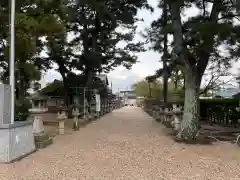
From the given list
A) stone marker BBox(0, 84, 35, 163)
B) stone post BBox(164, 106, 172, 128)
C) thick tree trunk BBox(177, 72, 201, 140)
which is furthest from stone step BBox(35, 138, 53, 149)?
stone post BBox(164, 106, 172, 128)

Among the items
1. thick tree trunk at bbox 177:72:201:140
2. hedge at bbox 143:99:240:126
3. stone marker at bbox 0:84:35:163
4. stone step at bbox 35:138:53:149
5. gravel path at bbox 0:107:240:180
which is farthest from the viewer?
hedge at bbox 143:99:240:126

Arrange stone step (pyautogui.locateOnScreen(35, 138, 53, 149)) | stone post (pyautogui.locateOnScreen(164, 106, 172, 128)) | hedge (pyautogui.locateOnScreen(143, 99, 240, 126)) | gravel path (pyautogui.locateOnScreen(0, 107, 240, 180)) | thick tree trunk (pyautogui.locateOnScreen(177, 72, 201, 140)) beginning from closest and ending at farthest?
gravel path (pyautogui.locateOnScreen(0, 107, 240, 180))
stone step (pyautogui.locateOnScreen(35, 138, 53, 149))
thick tree trunk (pyautogui.locateOnScreen(177, 72, 201, 140))
hedge (pyautogui.locateOnScreen(143, 99, 240, 126))
stone post (pyautogui.locateOnScreen(164, 106, 172, 128))

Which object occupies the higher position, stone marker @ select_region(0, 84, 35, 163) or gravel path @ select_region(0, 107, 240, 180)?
stone marker @ select_region(0, 84, 35, 163)

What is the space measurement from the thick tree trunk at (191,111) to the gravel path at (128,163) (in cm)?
95

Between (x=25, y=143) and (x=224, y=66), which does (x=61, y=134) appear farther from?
(x=224, y=66)

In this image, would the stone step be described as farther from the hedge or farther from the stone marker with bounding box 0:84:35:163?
the hedge

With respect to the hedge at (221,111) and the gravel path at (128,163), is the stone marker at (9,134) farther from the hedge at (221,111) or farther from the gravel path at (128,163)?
the hedge at (221,111)

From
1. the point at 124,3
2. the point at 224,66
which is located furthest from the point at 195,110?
the point at 124,3

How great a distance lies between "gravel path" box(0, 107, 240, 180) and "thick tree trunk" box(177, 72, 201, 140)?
95cm

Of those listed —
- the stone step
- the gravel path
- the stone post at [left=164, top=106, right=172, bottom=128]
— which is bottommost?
the gravel path

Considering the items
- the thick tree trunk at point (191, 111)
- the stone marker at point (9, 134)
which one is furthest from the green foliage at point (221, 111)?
the stone marker at point (9, 134)

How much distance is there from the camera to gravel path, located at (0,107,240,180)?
5.80 meters

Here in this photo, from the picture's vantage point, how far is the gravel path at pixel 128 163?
228 inches

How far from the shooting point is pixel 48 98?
34562 mm
